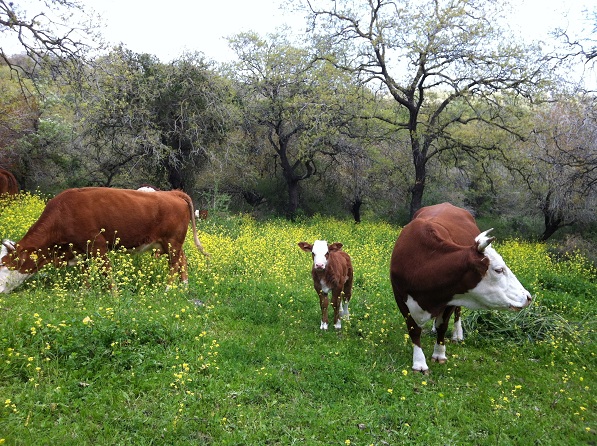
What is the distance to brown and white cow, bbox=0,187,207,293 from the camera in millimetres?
6312

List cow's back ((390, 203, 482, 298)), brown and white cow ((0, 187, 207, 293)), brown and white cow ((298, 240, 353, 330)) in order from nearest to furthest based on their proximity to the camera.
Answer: cow's back ((390, 203, 482, 298)) < brown and white cow ((0, 187, 207, 293)) < brown and white cow ((298, 240, 353, 330))

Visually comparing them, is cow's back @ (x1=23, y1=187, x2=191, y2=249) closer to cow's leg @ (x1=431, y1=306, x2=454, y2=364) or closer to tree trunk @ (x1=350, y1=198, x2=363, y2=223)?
cow's leg @ (x1=431, y1=306, x2=454, y2=364)

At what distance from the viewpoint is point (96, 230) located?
691 centimetres

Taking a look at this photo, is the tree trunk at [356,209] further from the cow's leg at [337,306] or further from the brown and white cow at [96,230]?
the cow's leg at [337,306]

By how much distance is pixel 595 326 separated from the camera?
7449 mm

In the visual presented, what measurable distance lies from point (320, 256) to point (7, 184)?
1274 centimetres

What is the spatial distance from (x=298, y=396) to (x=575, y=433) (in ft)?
9.19

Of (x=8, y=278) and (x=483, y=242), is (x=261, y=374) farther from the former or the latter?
(x=8, y=278)

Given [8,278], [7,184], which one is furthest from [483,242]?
[7,184]

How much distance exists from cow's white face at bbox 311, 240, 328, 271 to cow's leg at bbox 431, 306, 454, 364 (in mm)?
1827

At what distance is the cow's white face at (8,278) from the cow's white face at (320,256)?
4432 millimetres

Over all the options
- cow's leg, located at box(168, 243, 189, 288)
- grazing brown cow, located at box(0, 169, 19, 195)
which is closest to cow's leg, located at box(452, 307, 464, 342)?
cow's leg, located at box(168, 243, 189, 288)

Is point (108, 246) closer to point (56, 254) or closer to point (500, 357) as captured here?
point (56, 254)

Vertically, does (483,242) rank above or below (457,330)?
above
